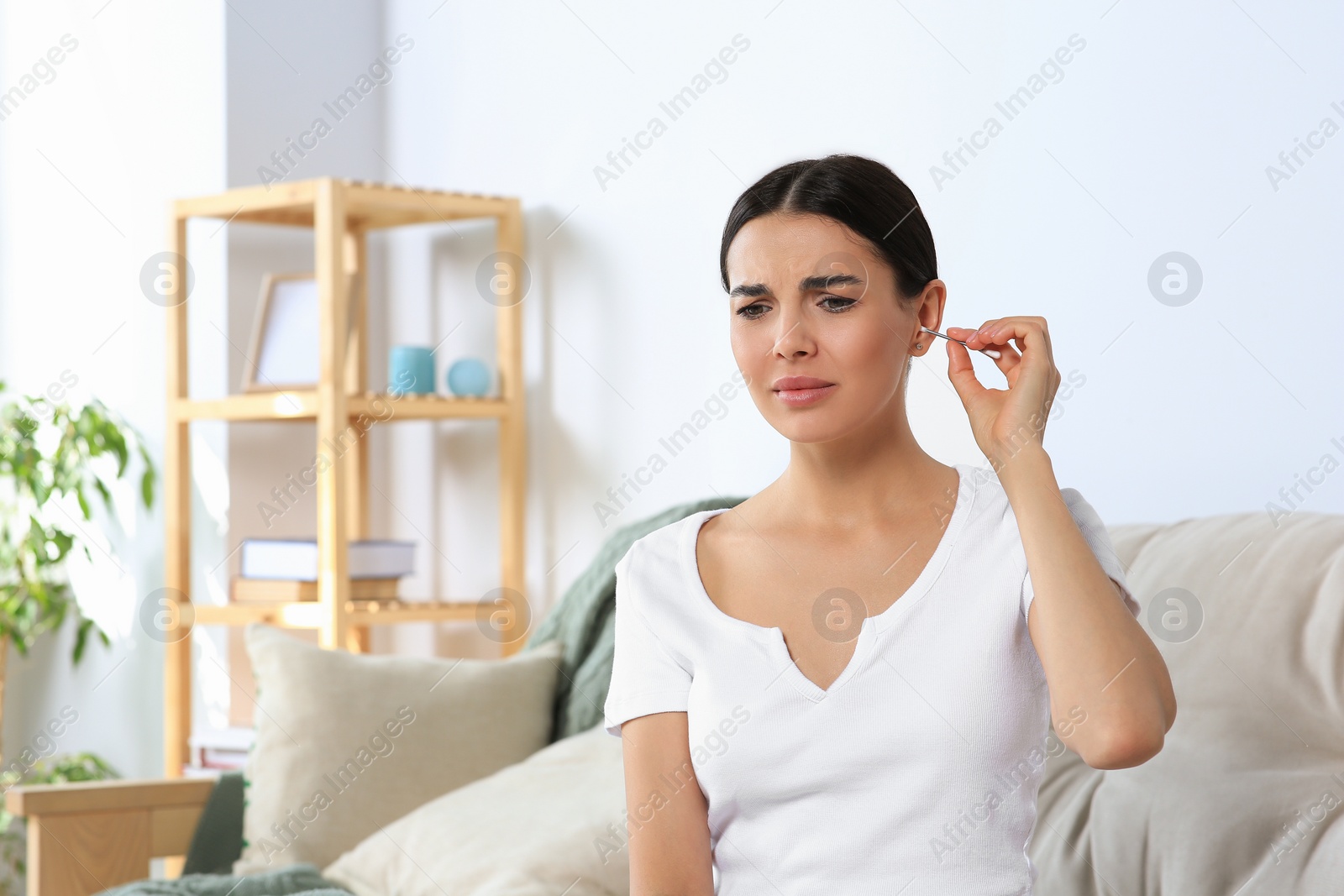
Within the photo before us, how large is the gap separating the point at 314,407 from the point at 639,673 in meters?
1.62

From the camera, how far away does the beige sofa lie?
1.27 meters

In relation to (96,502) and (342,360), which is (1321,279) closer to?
(342,360)

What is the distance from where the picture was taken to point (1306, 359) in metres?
1.58

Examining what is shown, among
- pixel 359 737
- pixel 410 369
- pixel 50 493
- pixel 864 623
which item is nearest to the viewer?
pixel 864 623

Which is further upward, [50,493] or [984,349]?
[984,349]

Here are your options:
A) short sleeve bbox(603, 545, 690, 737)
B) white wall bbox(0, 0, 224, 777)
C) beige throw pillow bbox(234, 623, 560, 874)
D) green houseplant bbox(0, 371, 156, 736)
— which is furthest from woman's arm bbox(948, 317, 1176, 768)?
green houseplant bbox(0, 371, 156, 736)

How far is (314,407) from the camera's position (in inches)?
103

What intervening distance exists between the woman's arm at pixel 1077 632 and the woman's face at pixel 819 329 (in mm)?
118

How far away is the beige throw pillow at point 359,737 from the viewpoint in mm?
1965

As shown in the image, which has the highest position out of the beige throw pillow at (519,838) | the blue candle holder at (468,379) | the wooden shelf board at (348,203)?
the wooden shelf board at (348,203)

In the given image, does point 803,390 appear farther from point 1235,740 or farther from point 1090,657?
point 1235,740

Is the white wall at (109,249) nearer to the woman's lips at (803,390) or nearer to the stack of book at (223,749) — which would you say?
the stack of book at (223,749)

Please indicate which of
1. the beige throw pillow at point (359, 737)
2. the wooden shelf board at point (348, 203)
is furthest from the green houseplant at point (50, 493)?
the beige throw pillow at point (359, 737)

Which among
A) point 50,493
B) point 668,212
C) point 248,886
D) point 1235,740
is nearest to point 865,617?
point 1235,740
